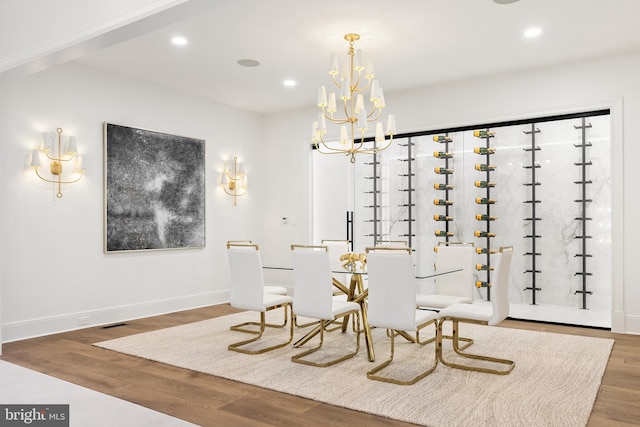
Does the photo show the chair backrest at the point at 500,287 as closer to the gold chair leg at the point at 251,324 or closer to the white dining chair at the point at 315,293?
the white dining chair at the point at 315,293

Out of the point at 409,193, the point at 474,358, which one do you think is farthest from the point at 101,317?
the point at 409,193

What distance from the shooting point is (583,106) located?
525 centimetres

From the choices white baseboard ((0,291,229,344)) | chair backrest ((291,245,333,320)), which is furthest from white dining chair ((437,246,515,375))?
white baseboard ((0,291,229,344))

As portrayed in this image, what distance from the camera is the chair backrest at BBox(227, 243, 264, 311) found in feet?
14.0

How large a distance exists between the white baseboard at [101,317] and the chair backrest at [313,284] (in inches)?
102

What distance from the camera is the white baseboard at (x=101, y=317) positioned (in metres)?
4.73

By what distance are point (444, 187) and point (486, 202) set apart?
23.1 inches

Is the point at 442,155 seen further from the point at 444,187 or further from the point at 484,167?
the point at 484,167

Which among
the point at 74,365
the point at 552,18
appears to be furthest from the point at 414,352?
the point at 552,18

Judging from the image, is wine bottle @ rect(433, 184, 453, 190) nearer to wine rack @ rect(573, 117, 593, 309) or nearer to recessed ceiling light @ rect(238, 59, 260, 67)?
wine rack @ rect(573, 117, 593, 309)

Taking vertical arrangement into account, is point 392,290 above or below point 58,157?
below

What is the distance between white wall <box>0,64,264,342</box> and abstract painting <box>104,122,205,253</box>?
0.11 m

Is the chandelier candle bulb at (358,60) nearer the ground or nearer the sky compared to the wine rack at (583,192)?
nearer the sky

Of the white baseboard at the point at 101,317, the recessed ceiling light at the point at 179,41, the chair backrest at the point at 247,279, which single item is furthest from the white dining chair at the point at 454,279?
the white baseboard at the point at 101,317
